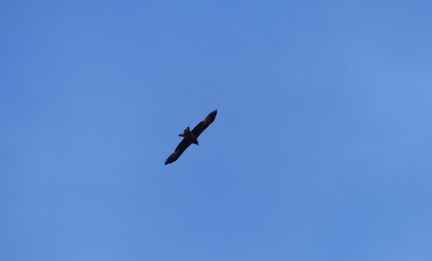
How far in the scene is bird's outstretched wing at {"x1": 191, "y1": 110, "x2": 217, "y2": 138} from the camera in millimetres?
61478

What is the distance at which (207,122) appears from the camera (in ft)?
203

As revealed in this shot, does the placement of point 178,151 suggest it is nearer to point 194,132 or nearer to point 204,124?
point 194,132

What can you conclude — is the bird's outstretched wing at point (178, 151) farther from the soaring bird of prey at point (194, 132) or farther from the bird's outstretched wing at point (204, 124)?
the bird's outstretched wing at point (204, 124)

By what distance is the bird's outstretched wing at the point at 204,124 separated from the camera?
6148 centimetres

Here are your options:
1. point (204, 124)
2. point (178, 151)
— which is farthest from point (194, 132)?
point (178, 151)

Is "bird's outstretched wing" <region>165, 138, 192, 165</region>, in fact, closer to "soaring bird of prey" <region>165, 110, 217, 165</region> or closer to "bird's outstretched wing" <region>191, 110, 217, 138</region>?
"soaring bird of prey" <region>165, 110, 217, 165</region>

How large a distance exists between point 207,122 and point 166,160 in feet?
20.1

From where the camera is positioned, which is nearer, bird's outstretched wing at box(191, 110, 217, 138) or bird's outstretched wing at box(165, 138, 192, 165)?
bird's outstretched wing at box(191, 110, 217, 138)

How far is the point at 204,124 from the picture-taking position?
202ft

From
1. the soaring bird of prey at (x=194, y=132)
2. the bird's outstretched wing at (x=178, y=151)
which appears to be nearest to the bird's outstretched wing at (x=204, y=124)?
the soaring bird of prey at (x=194, y=132)

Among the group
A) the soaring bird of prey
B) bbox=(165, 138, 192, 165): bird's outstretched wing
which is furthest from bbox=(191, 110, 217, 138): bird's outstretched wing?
bbox=(165, 138, 192, 165): bird's outstretched wing

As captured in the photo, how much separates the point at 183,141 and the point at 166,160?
10.5ft

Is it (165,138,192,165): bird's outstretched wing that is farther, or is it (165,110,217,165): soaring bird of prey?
(165,138,192,165): bird's outstretched wing

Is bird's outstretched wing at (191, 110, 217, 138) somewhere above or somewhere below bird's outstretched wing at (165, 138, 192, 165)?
above
